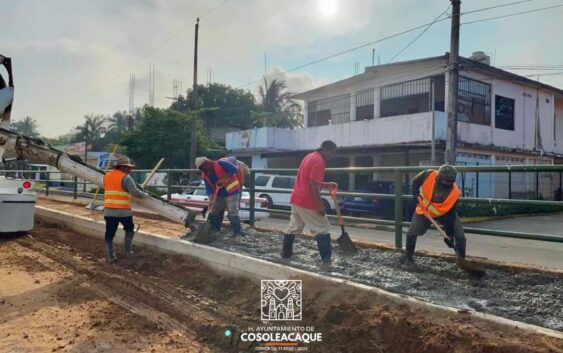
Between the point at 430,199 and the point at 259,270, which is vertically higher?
the point at 430,199

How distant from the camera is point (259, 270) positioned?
525 centimetres

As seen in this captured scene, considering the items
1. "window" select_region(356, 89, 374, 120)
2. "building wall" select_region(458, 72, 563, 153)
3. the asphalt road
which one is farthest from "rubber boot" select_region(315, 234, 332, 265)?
"window" select_region(356, 89, 374, 120)

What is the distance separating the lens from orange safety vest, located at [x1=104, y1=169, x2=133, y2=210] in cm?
699

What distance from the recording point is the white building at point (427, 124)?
19.4 m

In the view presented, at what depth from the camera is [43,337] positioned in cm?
407

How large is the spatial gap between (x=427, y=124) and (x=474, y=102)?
3.99 m

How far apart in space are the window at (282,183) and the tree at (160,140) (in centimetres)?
1131

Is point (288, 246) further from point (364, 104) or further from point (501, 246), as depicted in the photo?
point (364, 104)

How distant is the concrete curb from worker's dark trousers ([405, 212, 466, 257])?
4.81 ft

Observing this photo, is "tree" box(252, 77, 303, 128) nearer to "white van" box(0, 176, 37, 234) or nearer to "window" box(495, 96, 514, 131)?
"window" box(495, 96, 514, 131)

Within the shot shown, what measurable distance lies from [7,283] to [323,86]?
70.8 ft

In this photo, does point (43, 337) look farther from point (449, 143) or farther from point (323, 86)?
point (323, 86)

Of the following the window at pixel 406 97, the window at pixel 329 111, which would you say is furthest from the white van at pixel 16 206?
the window at pixel 329 111

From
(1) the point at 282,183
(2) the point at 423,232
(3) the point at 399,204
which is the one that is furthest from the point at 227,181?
(1) the point at 282,183
